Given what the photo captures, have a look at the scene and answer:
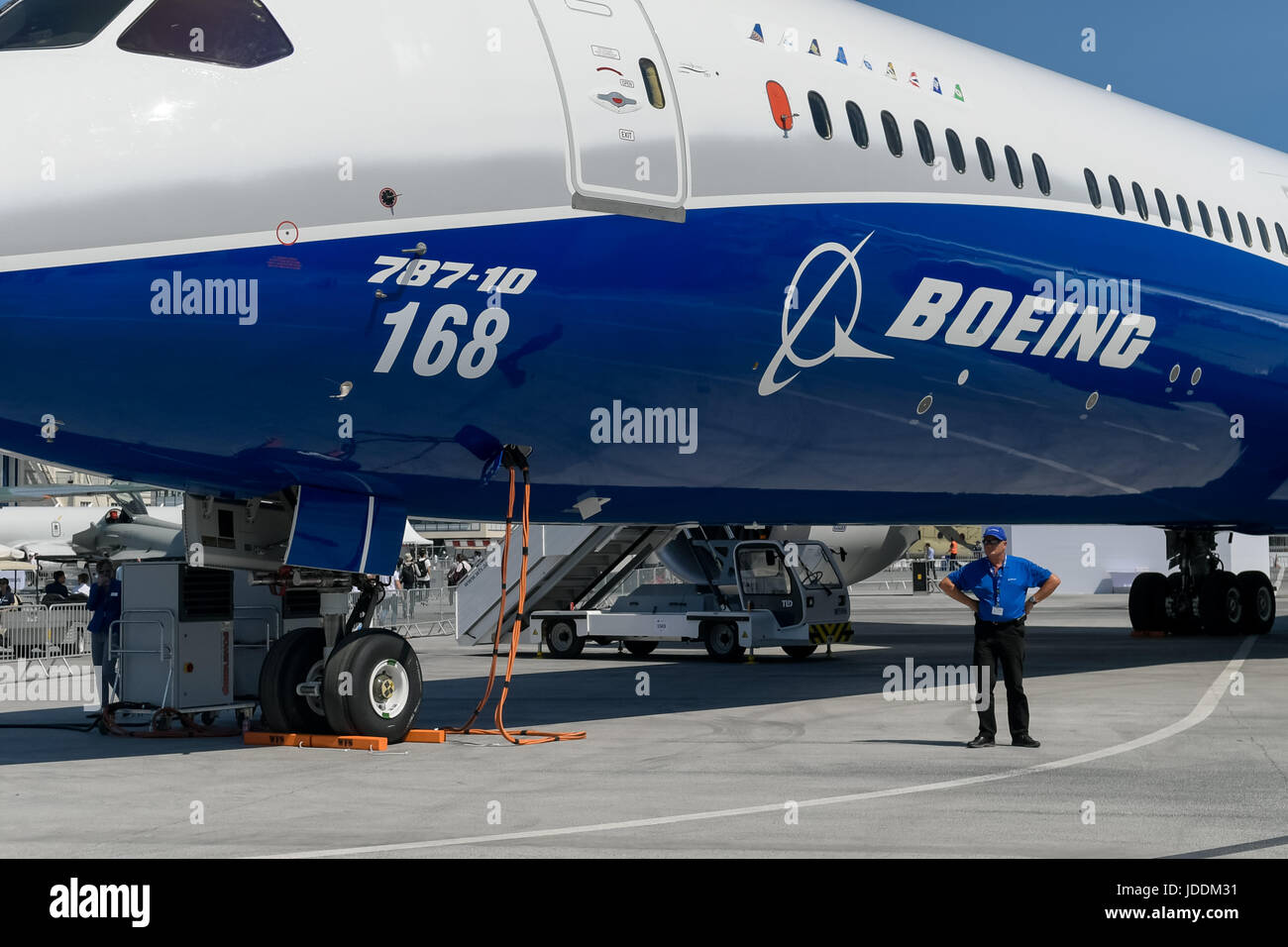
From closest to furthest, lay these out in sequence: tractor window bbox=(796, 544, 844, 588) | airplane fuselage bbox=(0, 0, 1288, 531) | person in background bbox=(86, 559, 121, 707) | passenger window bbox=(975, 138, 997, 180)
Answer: airplane fuselage bbox=(0, 0, 1288, 531)
passenger window bbox=(975, 138, 997, 180)
person in background bbox=(86, 559, 121, 707)
tractor window bbox=(796, 544, 844, 588)

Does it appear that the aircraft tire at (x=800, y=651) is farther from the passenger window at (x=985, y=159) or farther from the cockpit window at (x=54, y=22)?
the cockpit window at (x=54, y=22)

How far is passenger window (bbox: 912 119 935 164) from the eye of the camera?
11875 millimetres

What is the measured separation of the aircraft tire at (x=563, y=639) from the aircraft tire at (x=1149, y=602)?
940 centimetres

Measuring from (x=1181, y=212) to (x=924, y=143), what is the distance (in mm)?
4284

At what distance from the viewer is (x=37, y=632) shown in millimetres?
24906

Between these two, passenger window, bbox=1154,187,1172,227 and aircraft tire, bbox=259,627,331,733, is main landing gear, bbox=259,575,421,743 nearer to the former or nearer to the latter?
aircraft tire, bbox=259,627,331,733

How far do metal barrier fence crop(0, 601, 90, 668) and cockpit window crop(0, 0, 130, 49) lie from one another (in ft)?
56.3

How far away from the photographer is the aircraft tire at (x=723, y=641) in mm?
21672

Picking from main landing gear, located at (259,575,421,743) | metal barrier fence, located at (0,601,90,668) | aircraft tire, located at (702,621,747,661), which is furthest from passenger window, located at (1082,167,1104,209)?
metal barrier fence, located at (0,601,90,668)

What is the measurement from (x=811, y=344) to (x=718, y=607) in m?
12.2

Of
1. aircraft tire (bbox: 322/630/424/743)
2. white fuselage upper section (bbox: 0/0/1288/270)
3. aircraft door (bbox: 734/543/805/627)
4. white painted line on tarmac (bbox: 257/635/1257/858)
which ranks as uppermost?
white fuselage upper section (bbox: 0/0/1288/270)
